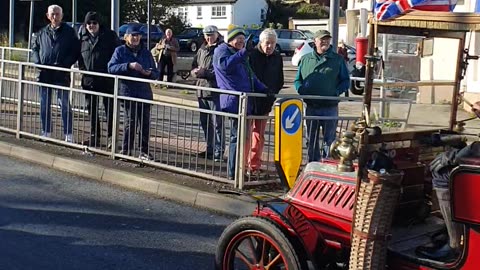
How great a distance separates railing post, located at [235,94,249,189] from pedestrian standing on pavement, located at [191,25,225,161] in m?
0.45

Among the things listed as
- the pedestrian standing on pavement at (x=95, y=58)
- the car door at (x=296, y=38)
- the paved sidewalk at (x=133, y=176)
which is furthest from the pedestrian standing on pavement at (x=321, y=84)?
the car door at (x=296, y=38)

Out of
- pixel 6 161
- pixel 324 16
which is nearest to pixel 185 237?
pixel 6 161

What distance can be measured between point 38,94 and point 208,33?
271 cm

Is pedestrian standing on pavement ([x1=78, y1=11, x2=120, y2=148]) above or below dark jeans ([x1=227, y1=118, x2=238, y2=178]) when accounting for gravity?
above

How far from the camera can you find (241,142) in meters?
7.87

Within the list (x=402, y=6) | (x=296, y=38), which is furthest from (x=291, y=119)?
(x=296, y=38)

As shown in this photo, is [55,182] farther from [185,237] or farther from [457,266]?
[457,266]

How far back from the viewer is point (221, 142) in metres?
8.47

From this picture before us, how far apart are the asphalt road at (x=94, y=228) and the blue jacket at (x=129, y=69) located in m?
1.24

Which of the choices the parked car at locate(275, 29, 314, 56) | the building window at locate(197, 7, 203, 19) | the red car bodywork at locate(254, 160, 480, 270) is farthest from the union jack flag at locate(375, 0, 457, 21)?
the building window at locate(197, 7, 203, 19)

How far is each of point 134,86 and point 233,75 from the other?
1.47 meters

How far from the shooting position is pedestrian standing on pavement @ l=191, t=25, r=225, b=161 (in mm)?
8352

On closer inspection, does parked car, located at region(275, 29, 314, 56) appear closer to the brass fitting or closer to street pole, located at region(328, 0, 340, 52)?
street pole, located at region(328, 0, 340, 52)

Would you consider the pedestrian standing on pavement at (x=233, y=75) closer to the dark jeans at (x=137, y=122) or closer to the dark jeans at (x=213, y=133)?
the dark jeans at (x=213, y=133)
